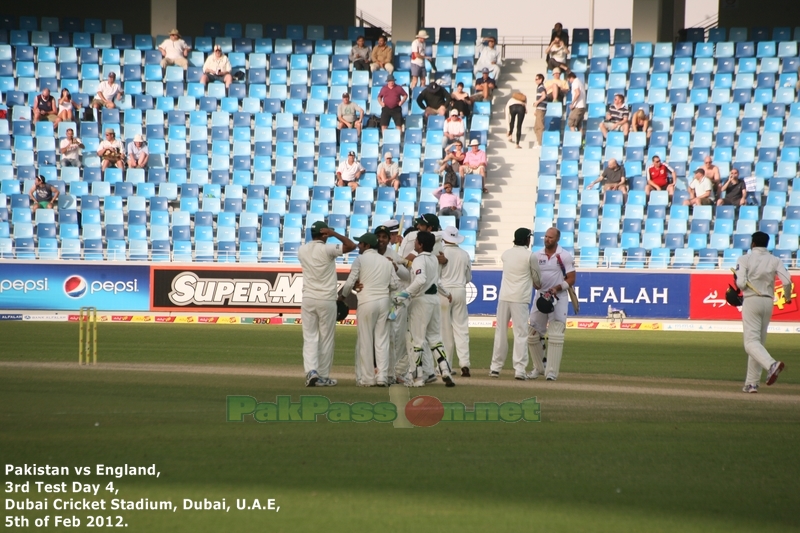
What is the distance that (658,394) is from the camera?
1294 centimetres

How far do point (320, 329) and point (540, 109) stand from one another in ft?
65.3

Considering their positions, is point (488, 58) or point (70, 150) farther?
point (488, 58)

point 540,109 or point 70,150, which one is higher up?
point 540,109

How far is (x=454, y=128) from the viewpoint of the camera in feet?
101

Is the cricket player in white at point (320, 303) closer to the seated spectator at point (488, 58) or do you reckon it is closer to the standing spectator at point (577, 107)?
the standing spectator at point (577, 107)

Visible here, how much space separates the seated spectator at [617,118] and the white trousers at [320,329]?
1946cm

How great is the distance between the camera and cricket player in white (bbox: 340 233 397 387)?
13.3 meters

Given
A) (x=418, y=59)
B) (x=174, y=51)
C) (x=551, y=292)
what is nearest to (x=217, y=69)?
(x=174, y=51)

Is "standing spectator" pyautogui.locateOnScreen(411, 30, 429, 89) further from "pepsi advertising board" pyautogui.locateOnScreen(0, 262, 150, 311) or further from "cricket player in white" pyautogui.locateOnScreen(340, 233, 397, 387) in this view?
"cricket player in white" pyautogui.locateOnScreen(340, 233, 397, 387)

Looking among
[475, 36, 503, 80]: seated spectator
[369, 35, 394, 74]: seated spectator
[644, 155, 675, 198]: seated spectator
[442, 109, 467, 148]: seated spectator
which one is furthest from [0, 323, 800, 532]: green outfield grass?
[369, 35, 394, 74]: seated spectator

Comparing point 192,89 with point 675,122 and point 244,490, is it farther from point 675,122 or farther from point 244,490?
point 244,490

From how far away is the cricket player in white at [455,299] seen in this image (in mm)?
15133

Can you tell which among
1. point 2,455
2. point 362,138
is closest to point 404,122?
point 362,138

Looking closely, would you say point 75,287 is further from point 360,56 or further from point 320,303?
point 320,303
